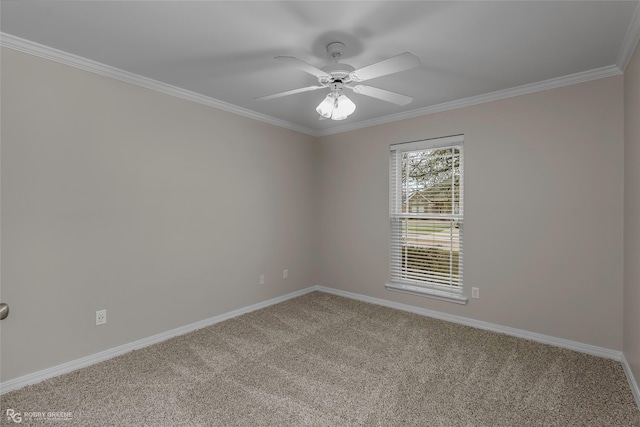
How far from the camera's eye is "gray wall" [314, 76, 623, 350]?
2707 millimetres

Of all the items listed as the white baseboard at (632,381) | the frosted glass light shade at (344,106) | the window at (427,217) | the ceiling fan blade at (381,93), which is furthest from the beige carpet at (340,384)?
the ceiling fan blade at (381,93)

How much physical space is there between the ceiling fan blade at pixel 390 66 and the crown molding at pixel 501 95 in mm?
1834

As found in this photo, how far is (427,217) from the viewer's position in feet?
12.5

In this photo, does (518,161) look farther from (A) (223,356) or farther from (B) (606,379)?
(A) (223,356)

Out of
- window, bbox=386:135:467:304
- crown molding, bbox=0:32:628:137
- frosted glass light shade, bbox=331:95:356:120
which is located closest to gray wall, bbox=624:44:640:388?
crown molding, bbox=0:32:628:137

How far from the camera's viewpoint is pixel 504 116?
3227 mm

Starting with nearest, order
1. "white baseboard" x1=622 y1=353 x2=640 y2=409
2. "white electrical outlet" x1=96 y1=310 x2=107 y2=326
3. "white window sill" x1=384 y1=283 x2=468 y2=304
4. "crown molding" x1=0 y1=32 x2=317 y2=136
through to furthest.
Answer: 1. "white baseboard" x1=622 y1=353 x2=640 y2=409
2. "crown molding" x1=0 y1=32 x2=317 y2=136
3. "white electrical outlet" x1=96 y1=310 x2=107 y2=326
4. "white window sill" x1=384 y1=283 x2=468 y2=304

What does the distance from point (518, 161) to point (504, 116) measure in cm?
48

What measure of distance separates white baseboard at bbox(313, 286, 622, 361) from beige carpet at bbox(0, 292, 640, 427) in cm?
11

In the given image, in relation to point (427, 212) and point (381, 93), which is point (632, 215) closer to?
point (427, 212)

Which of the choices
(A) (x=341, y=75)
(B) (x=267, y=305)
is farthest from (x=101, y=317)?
(A) (x=341, y=75)

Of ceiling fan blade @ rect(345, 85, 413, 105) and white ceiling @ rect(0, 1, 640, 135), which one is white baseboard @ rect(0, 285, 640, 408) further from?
ceiling fan blade @ rect(345, 85, 413, 105)

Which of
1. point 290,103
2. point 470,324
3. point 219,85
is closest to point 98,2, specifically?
point 219,85

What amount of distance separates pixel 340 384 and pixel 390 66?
2.18 meters
